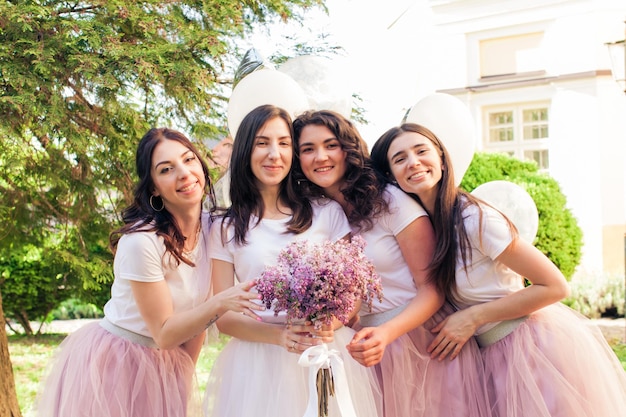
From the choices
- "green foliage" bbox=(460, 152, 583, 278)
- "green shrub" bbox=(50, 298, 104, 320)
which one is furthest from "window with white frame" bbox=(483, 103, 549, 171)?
"green shrub" bbox=(50, 298, 104, 320)

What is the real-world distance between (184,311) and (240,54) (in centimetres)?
285

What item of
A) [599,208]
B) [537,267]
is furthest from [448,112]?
[599,208]

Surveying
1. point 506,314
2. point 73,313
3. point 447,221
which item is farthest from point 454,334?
point 73,313

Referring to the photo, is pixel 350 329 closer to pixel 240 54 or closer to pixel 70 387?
pixel 70 387

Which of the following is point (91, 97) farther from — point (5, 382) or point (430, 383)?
point (430, 383)

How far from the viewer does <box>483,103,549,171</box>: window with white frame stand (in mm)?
14359

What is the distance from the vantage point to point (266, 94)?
11.1 feet

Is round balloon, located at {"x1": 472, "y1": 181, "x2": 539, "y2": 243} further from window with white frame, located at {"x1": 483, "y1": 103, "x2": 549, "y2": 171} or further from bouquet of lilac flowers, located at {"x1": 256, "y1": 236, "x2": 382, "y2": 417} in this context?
window with white frame, located at {"x1": 483, "y1": 103, "x2": 549, "y2": 171}

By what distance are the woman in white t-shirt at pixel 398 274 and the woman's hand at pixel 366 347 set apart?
303mm

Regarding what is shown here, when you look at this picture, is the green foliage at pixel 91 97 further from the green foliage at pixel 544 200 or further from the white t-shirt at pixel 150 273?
the green foliage at pixel 544 200

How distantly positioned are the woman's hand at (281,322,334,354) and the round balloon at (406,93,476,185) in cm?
135

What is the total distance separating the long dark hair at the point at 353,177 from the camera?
9.93ft

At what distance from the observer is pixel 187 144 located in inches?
119

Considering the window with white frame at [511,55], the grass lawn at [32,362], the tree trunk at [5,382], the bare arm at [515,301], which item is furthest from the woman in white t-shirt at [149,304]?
the window with white frame at [511,55]
